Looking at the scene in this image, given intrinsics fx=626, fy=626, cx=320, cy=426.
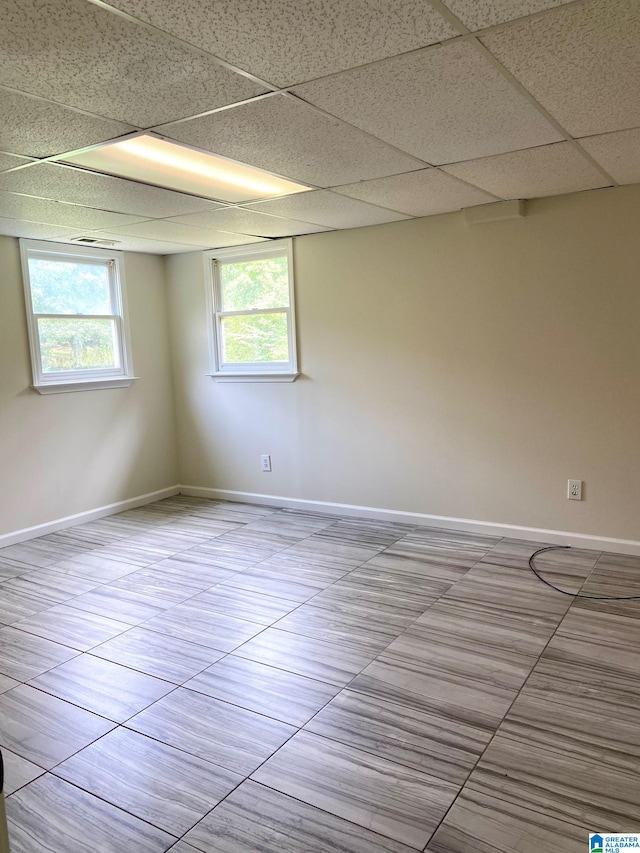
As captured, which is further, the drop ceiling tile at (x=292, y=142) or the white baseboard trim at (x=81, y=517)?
the white baseboard trim at (x=81, y=517)

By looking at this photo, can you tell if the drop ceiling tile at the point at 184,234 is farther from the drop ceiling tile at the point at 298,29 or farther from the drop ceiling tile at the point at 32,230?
the drop ceiling tile at the point at 298,29

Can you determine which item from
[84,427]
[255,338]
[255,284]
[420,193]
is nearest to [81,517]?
[84,427]

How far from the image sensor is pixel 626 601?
325 centimetres

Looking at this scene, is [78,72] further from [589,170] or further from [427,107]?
[589,170]

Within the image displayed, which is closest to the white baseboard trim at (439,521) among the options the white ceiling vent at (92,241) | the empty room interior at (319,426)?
the empty room interior at (319,426)

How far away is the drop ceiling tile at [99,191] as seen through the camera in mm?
2861

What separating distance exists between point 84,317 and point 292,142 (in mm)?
3082

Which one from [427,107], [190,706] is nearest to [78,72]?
[427,107]

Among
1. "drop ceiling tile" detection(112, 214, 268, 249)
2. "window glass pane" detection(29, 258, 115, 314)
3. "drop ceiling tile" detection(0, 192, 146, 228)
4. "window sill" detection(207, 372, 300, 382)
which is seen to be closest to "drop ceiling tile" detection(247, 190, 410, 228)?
"drop ceiling tile" detection(112, 214, 268, 249)

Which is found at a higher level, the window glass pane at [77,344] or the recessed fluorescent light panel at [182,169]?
the recessed fluorescent light panel at [182,169]

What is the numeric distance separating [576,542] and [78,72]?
3708 millimetres

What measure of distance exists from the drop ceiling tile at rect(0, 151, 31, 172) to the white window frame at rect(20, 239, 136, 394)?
197cm

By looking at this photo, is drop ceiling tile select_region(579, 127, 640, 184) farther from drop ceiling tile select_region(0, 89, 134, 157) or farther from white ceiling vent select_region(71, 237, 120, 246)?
white ceiling vent select_region(71, 237, 120, 246)

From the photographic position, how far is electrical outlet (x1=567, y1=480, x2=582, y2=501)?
13.1ft
